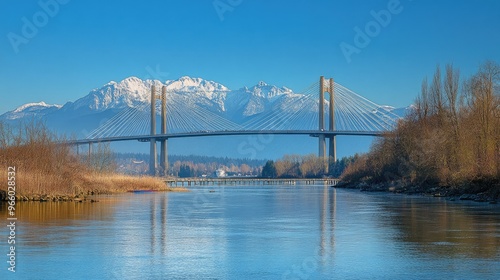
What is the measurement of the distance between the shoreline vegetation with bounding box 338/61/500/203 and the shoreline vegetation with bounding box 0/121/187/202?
19.0 meters

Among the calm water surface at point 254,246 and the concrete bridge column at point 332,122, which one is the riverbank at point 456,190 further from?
the concrete bridge column at point 332,122

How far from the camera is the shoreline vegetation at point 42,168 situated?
30016 millimetres

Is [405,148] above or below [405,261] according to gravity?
above

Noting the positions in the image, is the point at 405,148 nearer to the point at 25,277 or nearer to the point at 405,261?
the point at 405,261

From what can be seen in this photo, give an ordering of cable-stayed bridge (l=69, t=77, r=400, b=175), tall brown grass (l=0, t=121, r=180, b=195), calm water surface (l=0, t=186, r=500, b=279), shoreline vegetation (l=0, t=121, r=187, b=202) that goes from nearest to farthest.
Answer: calm water surface (l=0, t=186, r=500, b=279) → shoreline vegetation (l=0, t=121, r=187, b=202) → tall brown grass (l=0, t=121, r=180, b=195) → cable-stayed bridge (l=69, t=77, r=400, b=175)

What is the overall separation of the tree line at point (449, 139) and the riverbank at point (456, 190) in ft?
0.92

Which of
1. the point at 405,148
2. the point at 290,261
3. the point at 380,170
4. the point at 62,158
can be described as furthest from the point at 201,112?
the point at 290,261

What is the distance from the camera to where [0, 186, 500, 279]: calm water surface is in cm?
1139

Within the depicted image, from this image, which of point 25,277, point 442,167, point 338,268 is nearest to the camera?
point 25,277

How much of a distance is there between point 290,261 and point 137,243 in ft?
12.9

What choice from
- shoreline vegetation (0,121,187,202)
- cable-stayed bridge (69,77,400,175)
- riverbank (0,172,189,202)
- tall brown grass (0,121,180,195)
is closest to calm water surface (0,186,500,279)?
riverbank (0,172,189,202)

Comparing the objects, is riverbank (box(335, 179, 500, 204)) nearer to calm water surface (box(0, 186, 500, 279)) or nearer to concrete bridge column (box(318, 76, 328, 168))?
calm water surface (box(0, 186, 500, 279))

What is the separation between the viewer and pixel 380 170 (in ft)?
186

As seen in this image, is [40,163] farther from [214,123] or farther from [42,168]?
[214,123]
